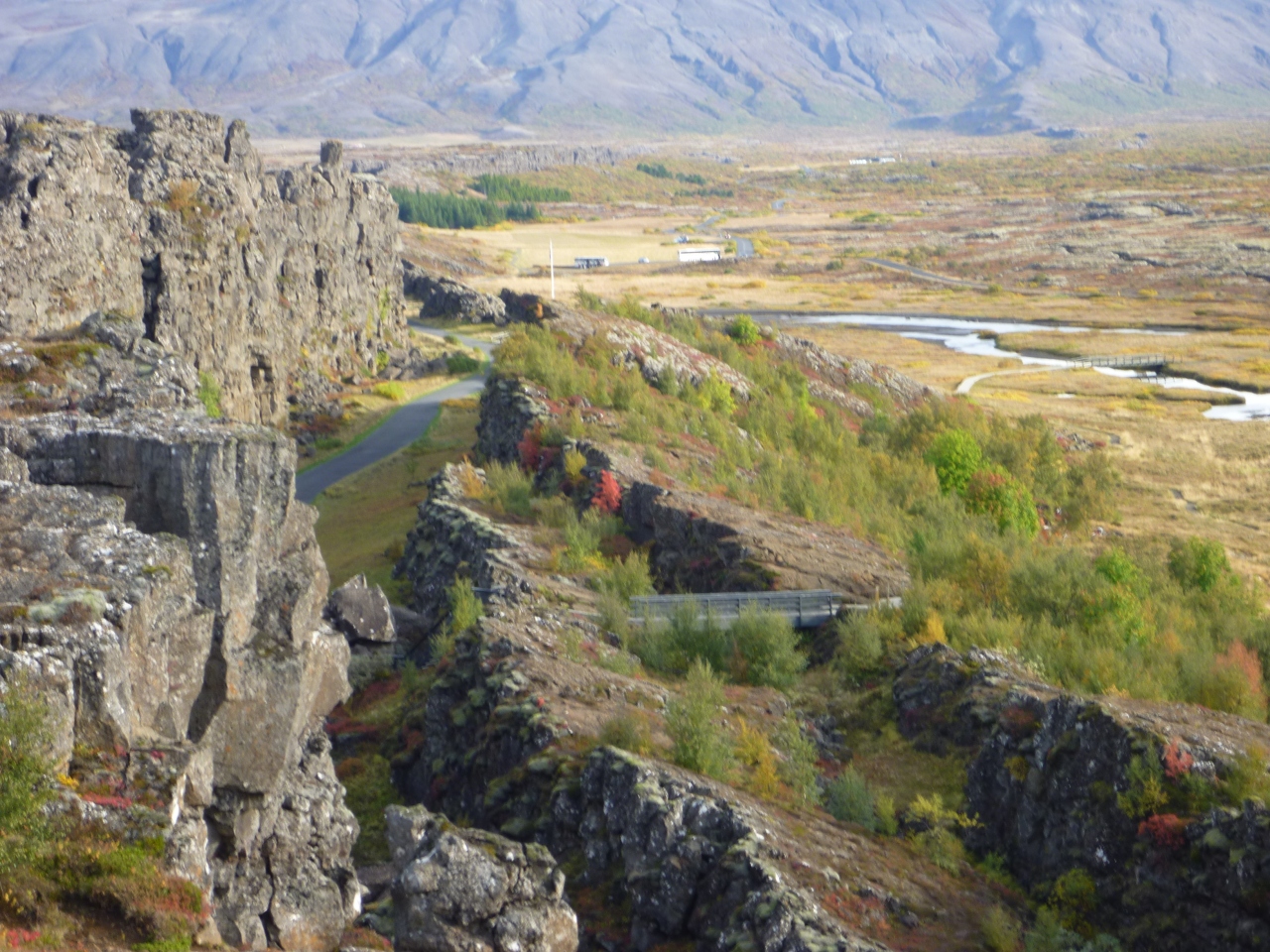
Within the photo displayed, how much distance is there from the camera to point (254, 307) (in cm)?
5612

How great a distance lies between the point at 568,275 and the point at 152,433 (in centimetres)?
11817

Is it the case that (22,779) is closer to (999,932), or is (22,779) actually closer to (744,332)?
(999,932)

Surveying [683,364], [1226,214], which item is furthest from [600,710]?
[1226,214]

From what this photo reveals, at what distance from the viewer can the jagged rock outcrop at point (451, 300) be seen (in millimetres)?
94188

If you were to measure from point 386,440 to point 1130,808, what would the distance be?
43938 mm

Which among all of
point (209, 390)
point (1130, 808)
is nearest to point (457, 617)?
point (1130, 808)

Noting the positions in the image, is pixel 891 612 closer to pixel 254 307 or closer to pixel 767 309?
pixel 254 307

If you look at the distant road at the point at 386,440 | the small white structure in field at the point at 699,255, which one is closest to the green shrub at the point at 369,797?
the distant road at the point at 386,440

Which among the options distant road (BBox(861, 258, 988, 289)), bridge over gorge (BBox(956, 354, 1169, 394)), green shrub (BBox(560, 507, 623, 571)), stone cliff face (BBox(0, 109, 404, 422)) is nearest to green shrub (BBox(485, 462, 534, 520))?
green shrub (BBox(560, 507, 623, 571))

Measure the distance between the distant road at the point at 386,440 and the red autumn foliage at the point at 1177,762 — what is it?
3361 cm

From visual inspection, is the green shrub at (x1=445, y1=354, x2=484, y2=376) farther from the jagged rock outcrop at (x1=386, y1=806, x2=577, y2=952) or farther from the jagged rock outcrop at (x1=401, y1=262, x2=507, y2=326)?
the jagged rock outcrop at (x1=386, y1=806, x2=577, y2=952)

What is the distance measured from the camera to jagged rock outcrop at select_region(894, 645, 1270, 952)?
16016mm

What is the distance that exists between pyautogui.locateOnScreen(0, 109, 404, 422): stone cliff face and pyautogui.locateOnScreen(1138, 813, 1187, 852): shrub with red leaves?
2400 centimetres

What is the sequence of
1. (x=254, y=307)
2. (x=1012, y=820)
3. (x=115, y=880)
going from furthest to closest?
1. (x=254, y=307)
2. (x=1012, y=820)
3. (x=115, y=880)
